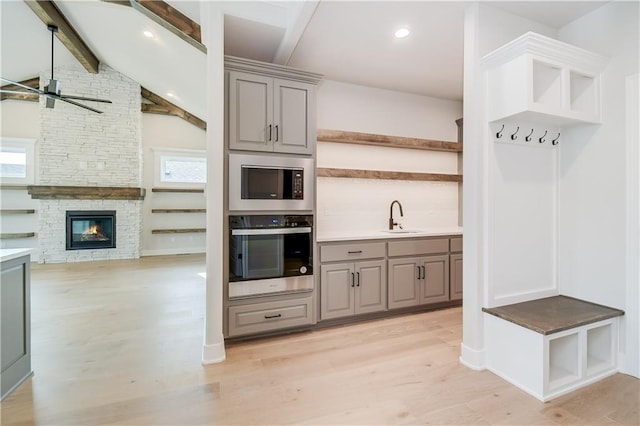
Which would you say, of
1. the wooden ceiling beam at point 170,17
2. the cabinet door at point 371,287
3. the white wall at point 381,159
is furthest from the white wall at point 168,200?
the cabinet door at point 371,287

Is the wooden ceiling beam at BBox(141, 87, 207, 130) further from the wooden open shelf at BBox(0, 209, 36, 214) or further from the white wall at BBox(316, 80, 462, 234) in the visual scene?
the white wall at BBox(316, 80, 462, 234)

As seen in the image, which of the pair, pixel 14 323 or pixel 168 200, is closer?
pixel 14 323

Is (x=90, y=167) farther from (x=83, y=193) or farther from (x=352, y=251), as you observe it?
(x=352, y=251)

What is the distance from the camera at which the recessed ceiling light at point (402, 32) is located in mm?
2525

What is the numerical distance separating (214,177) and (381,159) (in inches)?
90.9

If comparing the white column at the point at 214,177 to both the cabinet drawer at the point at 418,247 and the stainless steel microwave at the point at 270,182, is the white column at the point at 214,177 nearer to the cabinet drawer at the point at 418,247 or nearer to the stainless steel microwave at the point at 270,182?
the stainless steel microwave at the point at 270,182

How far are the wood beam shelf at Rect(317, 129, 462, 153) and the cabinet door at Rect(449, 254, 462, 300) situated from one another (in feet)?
5.00

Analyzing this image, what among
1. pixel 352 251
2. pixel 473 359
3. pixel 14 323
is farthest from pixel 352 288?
pixel 14 323

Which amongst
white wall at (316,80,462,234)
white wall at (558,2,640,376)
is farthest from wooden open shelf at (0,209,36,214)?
white wall at (558,2,640,376)

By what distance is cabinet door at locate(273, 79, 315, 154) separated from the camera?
2.64m

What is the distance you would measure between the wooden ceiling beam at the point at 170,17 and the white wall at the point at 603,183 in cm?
330

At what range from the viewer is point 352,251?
9.71ft

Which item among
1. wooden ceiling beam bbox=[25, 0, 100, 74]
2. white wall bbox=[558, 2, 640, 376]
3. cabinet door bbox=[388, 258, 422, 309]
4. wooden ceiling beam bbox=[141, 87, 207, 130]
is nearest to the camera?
white wall bbox=[558, 2, 640, 376]

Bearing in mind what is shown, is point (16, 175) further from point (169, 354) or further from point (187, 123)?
point (169, 354)
